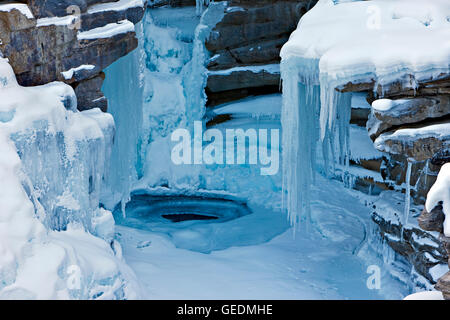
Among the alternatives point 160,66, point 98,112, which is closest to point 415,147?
point 98,112

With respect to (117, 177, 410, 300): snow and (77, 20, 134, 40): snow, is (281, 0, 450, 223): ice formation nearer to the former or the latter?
(117, 177, 410, 300): snow

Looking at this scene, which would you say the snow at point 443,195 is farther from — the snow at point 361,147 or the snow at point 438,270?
the snow at point 361,147

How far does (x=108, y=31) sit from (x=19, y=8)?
4.96 feet

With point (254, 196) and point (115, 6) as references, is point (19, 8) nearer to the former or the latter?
point (115, 6)

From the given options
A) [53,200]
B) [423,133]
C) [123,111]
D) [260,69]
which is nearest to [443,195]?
[423,133]

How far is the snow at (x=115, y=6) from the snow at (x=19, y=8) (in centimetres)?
115

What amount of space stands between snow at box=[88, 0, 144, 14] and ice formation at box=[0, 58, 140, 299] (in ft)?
5.21

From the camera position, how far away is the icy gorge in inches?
248

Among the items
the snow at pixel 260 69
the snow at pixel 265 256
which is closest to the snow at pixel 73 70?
the snow at pixel 265 256

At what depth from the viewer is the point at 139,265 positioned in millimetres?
8102

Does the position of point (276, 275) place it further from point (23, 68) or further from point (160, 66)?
point (160, 66)

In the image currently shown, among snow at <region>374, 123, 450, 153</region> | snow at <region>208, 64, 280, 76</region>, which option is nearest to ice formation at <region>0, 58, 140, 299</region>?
snow at <region>374, 123, 450, 153</region>

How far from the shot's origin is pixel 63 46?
25.7 feet

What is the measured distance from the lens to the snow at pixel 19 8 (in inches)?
278
